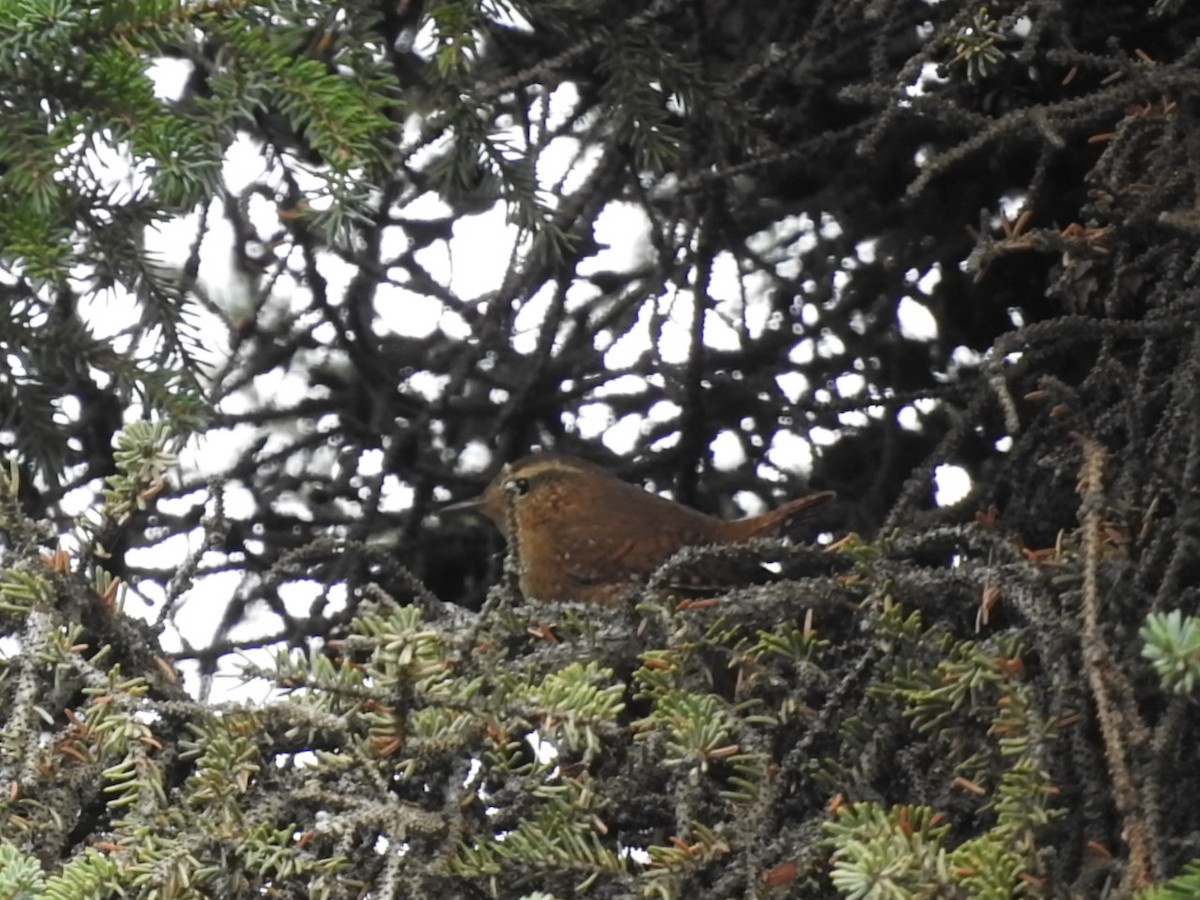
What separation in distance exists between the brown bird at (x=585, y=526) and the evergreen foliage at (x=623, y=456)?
0.14 meters

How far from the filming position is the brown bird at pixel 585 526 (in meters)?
3.08

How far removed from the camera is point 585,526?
3.13m

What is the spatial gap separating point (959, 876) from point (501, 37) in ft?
6.60

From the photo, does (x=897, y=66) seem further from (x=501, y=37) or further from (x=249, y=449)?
(x=249, y=449)

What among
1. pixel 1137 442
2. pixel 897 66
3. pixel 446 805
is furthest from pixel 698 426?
pixel 446 805

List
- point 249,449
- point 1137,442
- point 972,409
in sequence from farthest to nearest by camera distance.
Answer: point 249,449
point 972,409
point 1137,442

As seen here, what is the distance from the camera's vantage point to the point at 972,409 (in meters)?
2.38

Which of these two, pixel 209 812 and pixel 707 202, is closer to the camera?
pixel 209 812

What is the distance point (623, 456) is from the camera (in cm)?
347

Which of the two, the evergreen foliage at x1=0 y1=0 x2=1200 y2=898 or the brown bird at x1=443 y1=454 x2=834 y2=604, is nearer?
the evergreen foliage at x1=0 y1=0 x2=1200 y2=898

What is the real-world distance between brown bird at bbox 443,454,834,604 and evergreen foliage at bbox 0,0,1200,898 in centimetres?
14

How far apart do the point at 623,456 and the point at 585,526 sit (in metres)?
0.37

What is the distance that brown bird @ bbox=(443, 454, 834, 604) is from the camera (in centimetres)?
308

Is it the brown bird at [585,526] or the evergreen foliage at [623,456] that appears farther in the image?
the brown bird at [585,526]
